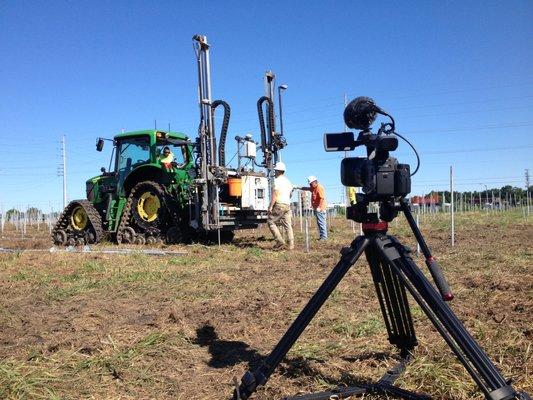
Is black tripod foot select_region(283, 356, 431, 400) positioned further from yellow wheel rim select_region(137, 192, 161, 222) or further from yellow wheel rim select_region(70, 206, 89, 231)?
yellow wheel rim select_region(70, 206, 89, 231)

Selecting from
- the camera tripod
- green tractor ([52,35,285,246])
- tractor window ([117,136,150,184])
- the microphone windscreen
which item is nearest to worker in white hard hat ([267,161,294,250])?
green tractor ([52,35,285,246])

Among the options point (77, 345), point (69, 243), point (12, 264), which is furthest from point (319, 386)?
point (69, 243)

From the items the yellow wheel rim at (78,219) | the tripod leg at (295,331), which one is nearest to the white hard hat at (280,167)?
the yellow wheel rim at (78,219)

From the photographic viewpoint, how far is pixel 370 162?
236cm

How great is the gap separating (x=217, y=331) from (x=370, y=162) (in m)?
2.16

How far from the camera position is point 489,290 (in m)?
4.66

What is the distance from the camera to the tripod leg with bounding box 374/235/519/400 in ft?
6.49

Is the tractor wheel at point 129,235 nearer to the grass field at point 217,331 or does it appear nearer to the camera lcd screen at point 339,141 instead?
the grass field at point 217,331

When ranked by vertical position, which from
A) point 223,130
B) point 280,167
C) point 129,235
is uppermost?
point 223,130

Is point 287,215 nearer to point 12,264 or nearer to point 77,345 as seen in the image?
point 12,264

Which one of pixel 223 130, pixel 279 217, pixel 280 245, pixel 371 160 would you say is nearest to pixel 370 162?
pixel 371 160

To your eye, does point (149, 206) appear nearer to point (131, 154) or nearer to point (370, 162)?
point (131, 154)

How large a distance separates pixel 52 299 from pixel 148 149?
→ 6623 millimetres

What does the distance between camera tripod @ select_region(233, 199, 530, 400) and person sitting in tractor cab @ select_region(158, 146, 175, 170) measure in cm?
874
